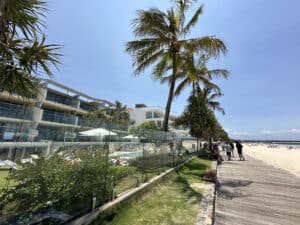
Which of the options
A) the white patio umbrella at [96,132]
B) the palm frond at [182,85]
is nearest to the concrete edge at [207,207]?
the white patio umbrella at [96,132]

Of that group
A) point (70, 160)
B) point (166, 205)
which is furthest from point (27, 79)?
point (166, 205)

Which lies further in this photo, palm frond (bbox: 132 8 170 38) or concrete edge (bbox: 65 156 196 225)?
palm frond (bbox: 132 8 170 38)

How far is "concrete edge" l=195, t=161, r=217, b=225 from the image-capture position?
472cm

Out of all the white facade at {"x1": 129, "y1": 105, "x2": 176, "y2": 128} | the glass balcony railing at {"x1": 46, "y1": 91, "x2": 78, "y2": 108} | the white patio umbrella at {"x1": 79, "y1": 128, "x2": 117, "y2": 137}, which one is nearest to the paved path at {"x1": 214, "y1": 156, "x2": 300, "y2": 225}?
the white patio umbrella at {"x1": 79, "y1": 128, "x2": 117, "y2": 137}

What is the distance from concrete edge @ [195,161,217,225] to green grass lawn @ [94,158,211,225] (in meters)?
0.14

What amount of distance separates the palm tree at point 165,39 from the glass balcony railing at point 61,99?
2634 centimetres

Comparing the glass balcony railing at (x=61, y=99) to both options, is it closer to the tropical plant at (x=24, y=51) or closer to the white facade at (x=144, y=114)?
the white facade at (x=144, y=114)

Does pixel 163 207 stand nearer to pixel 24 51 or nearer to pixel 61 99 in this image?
pixel 24 51

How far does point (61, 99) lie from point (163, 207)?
116 ft

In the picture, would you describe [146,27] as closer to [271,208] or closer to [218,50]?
[218,50]

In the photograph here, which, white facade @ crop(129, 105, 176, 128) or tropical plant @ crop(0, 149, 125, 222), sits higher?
white facade @ crop(129, 105, 176, 128)

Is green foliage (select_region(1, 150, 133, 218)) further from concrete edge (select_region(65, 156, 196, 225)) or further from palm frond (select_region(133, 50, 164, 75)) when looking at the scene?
palm frond (select_region(133, 50, 164, 75))

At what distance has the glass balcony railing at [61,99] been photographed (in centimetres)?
3331

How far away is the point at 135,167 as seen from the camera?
7.41 metres
